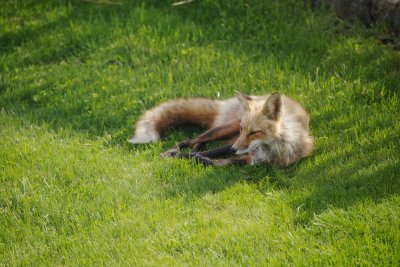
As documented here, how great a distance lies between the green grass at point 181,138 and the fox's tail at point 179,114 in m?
0.21

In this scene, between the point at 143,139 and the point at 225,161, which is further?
the point at 143,139

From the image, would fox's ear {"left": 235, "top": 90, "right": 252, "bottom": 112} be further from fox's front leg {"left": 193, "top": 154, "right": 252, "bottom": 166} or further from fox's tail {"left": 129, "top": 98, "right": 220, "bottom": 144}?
fox's tail {"left": 129, "top": 98, "right": 220, "bottom": 144}

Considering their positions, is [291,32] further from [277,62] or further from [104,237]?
[104,237]

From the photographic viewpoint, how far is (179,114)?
6598 mm

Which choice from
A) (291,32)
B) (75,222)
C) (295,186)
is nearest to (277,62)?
(291,32)

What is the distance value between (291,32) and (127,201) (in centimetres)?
463

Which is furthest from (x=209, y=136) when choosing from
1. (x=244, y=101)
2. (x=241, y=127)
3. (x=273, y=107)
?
(x=273, y=107)

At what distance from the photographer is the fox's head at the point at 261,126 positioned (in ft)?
18.0

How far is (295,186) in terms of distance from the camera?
5.29 metres

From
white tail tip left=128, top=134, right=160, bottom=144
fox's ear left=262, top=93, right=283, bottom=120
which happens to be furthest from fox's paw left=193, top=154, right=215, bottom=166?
fox's ear left=262, top=93, right=283, bottom=120

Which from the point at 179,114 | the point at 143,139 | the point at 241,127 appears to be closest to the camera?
the point at 241,127

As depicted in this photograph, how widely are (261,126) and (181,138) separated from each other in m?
1.42

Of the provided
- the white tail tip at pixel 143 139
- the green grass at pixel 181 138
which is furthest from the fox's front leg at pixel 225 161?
the white tail tip at pixel 143 139

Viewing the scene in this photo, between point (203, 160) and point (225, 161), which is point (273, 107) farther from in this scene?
point (203, 160)
